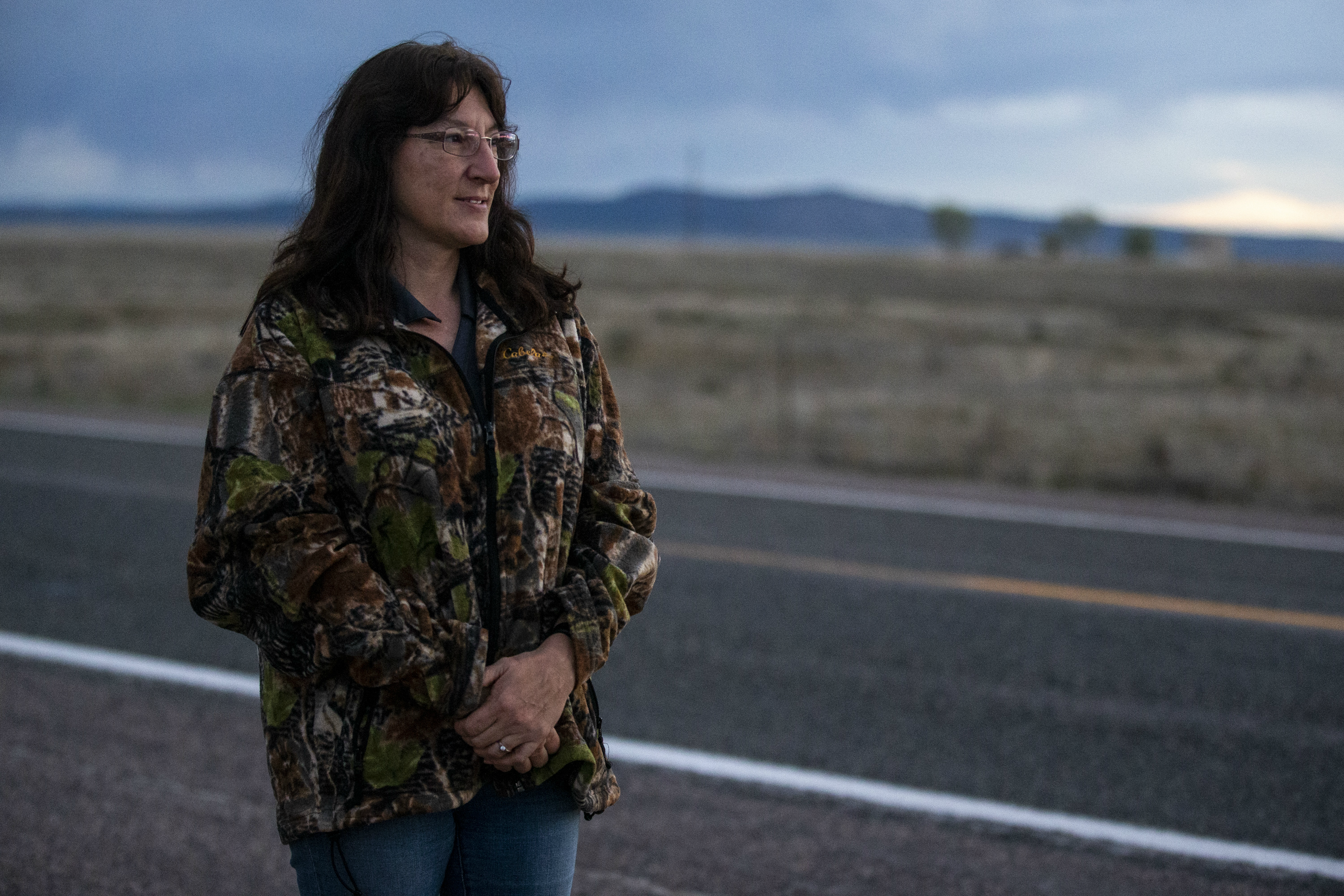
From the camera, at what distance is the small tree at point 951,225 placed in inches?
6860

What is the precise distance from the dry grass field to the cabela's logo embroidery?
0.46m

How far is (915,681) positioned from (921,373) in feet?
52.6

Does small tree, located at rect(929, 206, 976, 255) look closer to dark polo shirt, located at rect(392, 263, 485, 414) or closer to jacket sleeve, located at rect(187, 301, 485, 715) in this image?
dark polo shirt, located at rect(392, 263, 485, 414)

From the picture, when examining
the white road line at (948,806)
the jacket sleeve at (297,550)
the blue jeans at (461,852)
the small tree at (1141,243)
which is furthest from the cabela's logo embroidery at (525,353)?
the small tree at (1141,243)

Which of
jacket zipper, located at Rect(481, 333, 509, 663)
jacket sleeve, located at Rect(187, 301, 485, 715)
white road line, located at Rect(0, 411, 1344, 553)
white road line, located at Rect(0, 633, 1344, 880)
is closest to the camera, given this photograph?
jacket sleeve, located at Rect(187, 301, 485, 715)

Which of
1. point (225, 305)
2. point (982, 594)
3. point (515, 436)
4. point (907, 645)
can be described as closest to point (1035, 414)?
point (982, 594)

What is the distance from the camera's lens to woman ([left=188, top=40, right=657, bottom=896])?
1.86 metres

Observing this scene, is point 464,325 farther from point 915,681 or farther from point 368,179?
point 915,681

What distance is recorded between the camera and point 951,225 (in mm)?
176125

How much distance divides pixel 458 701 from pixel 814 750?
303 cm

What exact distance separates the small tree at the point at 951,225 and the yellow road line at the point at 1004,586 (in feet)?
551

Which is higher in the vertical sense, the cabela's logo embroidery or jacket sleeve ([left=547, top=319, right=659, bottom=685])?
the cabela's logo embroidery

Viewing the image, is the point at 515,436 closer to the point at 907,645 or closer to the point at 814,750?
the point at 814,750

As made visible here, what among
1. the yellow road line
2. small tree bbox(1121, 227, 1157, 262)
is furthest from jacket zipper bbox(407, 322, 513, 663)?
small tree bbox(1121, 227, 1157, 262)
